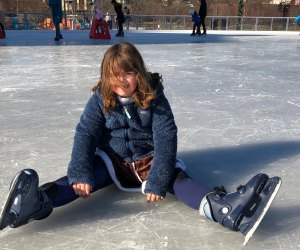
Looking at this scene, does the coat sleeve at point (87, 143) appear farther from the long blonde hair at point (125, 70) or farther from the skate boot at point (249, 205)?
the skate boot at point (249, 205)

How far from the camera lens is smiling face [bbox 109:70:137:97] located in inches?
59.0

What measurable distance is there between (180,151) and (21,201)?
102 cm

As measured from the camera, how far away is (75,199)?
5.08ft

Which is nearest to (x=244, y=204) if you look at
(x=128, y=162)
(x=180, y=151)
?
(x=128, y=162)

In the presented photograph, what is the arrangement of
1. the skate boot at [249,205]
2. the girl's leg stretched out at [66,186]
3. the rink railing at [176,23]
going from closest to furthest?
the skate boot at [249,205] → the girl's leg stretched out at [66,186] → the rink railing at [176,23]

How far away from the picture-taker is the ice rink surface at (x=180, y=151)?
1.35 meters

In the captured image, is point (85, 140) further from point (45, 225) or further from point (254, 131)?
point (254, 131)

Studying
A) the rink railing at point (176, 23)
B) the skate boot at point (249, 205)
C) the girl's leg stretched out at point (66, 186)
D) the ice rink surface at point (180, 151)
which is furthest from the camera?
the rink railing at point (176, 23)

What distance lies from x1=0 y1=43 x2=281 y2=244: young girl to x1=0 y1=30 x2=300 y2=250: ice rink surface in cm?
7

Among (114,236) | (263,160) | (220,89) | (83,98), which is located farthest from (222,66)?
(114,236)

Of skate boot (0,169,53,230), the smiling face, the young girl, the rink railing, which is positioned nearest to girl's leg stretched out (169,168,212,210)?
the young girl

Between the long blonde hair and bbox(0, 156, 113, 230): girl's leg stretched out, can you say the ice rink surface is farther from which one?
the long blonde hair

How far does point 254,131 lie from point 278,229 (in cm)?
114

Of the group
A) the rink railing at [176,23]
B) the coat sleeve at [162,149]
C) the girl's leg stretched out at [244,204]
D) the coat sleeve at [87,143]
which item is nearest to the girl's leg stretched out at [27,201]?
the coat sleeve at [87,143]
